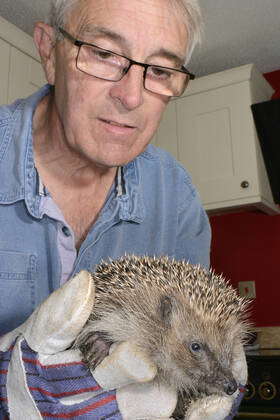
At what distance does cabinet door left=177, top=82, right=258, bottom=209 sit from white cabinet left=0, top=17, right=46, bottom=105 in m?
1.47

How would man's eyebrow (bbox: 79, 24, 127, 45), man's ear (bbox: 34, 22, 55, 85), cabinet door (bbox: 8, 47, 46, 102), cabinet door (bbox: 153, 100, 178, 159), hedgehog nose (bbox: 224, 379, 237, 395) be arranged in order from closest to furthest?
hedgehog nose (bbox: 224, 379, 237, 395), man's eyebrow (bbox: 79, 24, 127, 45), man's ear (bbox: 34, 22, 55, 85), cabinet door (bbox: 8, 47, 46, 102), cabinet door (bbox: 153, 100, 178, 159)

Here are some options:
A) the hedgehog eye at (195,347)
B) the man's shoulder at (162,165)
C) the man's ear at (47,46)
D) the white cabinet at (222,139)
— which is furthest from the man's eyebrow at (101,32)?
the white cabinet at (222,139)

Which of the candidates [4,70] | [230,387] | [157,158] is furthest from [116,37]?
[4,70]

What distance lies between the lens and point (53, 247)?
166cm

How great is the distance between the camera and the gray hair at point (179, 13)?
5.77 feet

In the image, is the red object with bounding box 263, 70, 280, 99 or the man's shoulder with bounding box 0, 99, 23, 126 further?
the red object with bounding box 263, 70, 280, 99

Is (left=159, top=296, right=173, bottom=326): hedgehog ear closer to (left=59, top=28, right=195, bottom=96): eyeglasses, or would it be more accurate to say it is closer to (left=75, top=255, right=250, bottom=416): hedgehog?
(left=75, top=255, right=250, bottom=416): hedgehog

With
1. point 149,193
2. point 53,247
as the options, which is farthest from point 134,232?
point 53,247

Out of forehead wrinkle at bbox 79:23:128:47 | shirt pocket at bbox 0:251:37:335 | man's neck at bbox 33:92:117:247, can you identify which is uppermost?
forehead wrinkle at bbox 79:23:128:47

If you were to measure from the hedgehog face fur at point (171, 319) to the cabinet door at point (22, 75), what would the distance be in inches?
116

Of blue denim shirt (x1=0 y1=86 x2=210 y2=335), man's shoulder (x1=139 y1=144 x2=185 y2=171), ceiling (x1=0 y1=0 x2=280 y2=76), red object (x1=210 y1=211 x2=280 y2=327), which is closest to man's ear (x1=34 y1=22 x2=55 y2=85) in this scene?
blue denim shirt (x1=0 y1=86 x2=210 y2=335)

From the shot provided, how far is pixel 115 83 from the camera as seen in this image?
1.64 metres

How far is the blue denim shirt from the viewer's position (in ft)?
5.41

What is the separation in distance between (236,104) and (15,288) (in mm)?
3538
